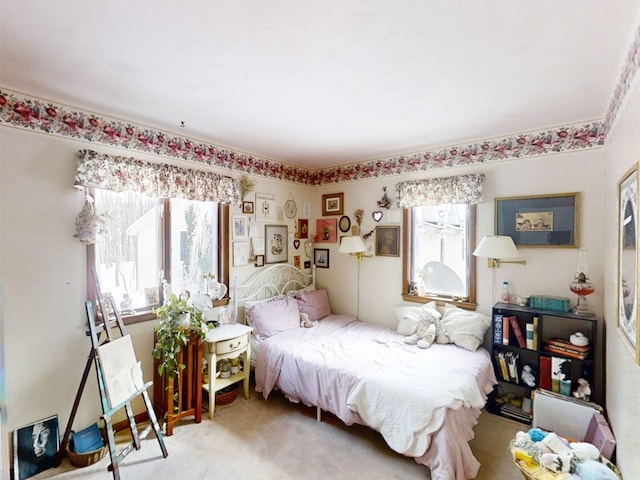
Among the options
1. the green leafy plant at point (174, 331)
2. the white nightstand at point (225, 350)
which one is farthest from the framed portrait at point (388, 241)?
the green leafy plant at point (174, 331)

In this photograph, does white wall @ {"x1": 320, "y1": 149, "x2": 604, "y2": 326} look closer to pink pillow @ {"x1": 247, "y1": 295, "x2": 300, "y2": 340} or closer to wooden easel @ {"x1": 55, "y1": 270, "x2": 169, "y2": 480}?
pink pillow @ {"x1": 247, "y1": 295, "x2": 300, "y2": 340}

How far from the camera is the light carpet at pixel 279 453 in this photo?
7.03ft

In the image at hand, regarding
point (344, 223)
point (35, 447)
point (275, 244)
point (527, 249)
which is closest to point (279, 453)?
point (35, 447)

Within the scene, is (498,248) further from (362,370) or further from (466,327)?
(362,370)

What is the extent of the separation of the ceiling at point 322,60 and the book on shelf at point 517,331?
5.70ft

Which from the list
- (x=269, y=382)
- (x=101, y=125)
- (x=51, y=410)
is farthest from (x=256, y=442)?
(x=101, y=125)

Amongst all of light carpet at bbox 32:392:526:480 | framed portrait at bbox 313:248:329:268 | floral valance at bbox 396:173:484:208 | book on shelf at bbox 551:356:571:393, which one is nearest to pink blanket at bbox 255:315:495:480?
light carpet at bbox 32:392:526:480

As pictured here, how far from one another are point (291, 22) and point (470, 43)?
0.89m

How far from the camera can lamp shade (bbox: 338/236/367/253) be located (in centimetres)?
371

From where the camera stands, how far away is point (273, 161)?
3.91 metres

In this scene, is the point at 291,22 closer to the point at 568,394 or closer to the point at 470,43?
the point at 470,43

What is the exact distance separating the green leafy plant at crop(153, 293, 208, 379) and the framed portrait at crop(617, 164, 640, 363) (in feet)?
9.13

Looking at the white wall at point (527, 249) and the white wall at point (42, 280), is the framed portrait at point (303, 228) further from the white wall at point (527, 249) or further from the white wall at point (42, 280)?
the white wall at point (42, 280)

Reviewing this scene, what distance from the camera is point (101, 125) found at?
246cm
